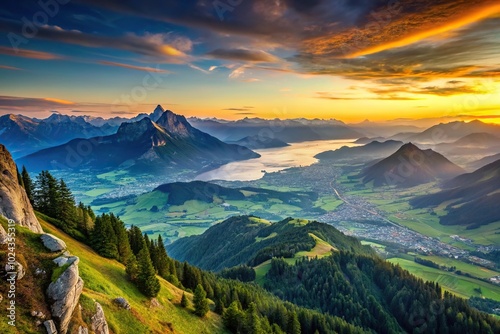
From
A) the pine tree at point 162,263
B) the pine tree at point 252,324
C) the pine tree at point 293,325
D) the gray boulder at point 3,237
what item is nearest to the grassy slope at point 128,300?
the pine tree at point 252,324

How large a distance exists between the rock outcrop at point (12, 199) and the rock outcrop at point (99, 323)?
17.1 meters

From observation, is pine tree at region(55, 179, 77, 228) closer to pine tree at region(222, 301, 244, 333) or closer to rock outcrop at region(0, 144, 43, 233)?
rock outcrop at region(0, 144, 43, 233)

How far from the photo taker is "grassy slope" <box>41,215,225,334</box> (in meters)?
44.1

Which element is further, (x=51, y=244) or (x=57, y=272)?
(x=51, y=244)

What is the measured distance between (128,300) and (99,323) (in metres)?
14.5

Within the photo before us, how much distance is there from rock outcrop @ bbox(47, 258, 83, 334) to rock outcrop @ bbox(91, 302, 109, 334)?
139 inches

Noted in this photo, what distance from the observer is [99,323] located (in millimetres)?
37156

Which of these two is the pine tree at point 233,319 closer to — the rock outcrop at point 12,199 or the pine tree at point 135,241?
the pine tree at point 135,241

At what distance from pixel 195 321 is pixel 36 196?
1788 inches

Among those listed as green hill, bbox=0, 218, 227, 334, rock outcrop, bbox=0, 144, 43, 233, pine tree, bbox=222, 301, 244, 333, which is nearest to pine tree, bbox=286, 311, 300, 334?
pine tree, bbox=222, 301, 244, 333

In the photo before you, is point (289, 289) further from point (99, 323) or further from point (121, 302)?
point (99, 323)

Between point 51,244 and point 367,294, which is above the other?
point 51,244

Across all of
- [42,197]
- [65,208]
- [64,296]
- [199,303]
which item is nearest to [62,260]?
[64,296]

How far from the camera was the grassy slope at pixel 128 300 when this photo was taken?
1735 inches
